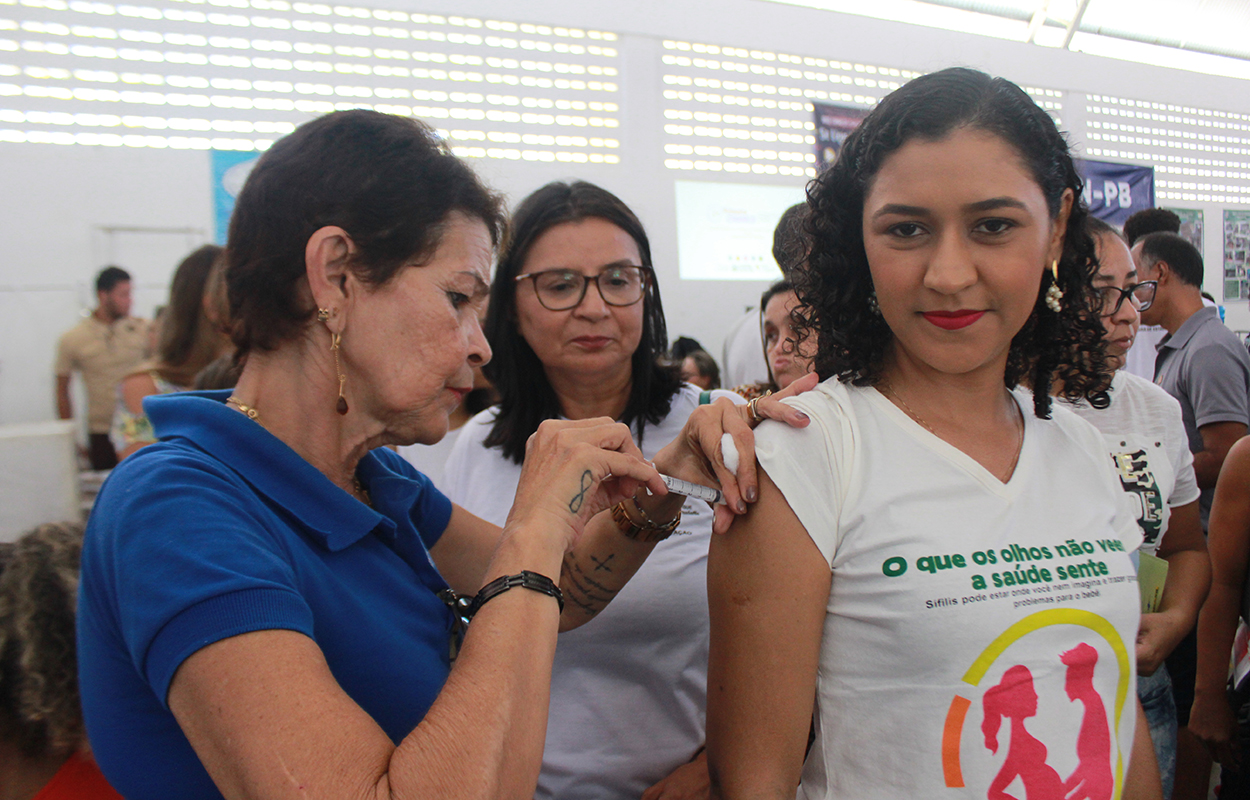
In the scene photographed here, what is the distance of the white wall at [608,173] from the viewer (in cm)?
515

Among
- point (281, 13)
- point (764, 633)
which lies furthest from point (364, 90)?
point (764, 633)

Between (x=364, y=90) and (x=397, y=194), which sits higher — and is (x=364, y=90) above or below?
above

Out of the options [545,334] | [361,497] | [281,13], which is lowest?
[361,497]

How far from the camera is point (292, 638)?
→ 0.67 m

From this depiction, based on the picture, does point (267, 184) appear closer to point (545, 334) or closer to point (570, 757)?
point (545, 334)

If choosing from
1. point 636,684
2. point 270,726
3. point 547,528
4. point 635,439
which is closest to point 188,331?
point 635,439

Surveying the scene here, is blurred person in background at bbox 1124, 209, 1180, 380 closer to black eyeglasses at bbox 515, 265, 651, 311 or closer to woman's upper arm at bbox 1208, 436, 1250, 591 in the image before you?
woman's upper arm at bbox 1208, 436, 1250, 591

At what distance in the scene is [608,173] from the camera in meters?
6.73

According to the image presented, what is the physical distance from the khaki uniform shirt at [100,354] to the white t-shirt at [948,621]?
17.0 ft

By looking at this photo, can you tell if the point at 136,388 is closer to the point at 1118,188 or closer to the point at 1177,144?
the point at 1118,188

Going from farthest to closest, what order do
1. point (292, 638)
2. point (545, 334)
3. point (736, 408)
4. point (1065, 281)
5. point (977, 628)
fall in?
point (545, 334) → point (1065, 281) → point (736, 408) → point (977, 628) → point (292, 638)

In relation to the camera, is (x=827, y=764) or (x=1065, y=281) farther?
(x=1065, y=281)

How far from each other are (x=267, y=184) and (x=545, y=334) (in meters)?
0.66

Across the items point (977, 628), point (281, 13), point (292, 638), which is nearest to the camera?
point (292, 638)
